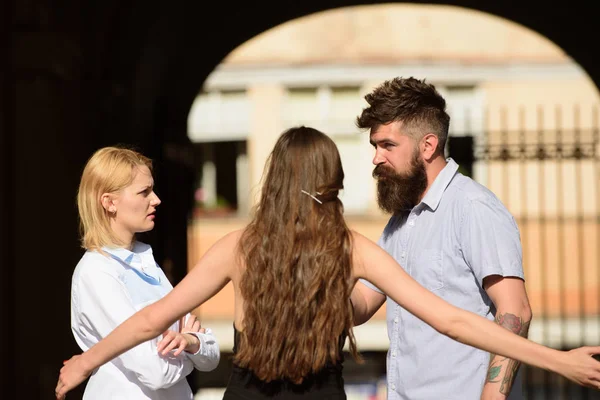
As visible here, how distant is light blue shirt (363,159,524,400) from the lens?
347cm

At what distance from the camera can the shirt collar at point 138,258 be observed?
338 centimetres

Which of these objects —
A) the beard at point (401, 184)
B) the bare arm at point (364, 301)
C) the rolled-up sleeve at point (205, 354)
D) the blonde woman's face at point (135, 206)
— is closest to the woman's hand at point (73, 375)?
the rolled-up sleeve at point (205, 354)

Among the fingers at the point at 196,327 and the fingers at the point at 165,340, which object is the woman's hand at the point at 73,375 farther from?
the fingers at the point at 196,327

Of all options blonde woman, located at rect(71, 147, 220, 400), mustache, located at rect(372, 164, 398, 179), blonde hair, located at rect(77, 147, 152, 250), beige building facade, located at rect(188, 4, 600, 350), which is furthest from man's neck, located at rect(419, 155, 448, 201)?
beige building facade, located at rect(188, 4, 600, 350)

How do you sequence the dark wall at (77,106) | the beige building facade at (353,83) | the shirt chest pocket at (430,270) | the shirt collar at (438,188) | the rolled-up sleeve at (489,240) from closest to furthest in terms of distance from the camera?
the rolled-up sleeve at (489,240), the shirt chest pocket at (430,270), the shirt collar at (438,188), the dark wall at (77,106), the beige building facade at (353,83)

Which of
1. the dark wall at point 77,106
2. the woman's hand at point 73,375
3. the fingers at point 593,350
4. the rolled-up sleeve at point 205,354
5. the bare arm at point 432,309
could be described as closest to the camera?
the fingers at point 593,350

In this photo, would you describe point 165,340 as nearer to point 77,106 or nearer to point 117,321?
point 117,321

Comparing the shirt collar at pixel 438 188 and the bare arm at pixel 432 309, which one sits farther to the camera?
the shirt collar at pixel 438 188

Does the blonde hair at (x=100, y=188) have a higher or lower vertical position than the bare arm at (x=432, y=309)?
higher

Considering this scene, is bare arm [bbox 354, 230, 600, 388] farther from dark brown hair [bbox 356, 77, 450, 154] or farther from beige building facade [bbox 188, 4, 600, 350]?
beige building facade [bbox 188, 4, 600, 350]

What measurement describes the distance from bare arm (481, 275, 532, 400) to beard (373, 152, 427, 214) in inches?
16.4

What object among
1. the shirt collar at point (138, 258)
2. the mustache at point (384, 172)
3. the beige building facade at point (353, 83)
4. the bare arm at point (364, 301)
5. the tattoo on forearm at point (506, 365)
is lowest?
the tattoo on forearm at point (506, 365)

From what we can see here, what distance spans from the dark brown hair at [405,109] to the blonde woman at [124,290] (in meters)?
0.81

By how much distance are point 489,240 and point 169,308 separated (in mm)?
1127
